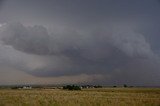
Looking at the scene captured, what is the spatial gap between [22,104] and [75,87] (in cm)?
9037

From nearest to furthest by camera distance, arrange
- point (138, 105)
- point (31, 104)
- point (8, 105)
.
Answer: point (8, 105)
point (31, 104)
point (138, 105)

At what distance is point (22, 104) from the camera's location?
71.5 feet

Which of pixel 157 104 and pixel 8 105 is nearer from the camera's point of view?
pixel 8 105

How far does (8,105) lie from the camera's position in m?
20.6

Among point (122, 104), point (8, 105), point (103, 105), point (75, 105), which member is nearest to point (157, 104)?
point (122, 104)

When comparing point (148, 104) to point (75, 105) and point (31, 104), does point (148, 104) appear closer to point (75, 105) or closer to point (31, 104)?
point (75, 105)

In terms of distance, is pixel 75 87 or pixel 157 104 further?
pixel 75 87

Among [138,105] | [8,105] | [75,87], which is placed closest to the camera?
[8,105]

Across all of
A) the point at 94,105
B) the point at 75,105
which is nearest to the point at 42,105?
the point at 75,105

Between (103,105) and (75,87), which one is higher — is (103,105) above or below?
below

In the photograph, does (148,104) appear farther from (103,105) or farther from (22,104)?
(22,104)

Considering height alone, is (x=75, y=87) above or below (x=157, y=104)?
above

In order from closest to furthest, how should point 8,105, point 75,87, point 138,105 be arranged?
1. point 8,105
2. point 138,105
3. point 75,87

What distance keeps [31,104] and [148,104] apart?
911 cm
